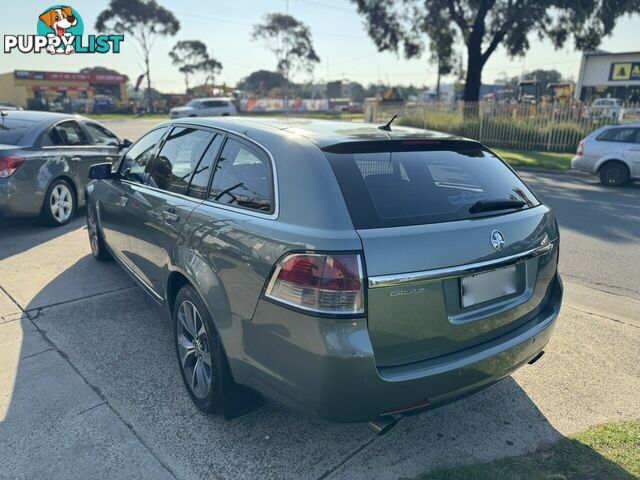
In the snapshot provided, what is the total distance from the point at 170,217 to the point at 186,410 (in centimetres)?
121

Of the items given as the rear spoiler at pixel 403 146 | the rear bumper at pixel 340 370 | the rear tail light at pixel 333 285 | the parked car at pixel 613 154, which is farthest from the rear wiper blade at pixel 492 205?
the parked car at pixel 613 154

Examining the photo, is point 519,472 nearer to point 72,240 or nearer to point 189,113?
point 72,240

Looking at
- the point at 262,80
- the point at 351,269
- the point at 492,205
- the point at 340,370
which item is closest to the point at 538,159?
the point at 492,205

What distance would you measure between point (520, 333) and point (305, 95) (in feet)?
303

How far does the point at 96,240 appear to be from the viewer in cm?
537

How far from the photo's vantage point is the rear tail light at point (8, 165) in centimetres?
629

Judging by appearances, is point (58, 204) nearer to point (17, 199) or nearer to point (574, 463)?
point (17, 199)

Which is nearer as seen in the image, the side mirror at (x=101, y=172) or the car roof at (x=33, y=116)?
the side mirror at (x=101, y=172)

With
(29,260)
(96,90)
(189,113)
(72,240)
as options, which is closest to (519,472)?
(29,260)

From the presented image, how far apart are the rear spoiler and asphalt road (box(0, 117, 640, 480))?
157 cm

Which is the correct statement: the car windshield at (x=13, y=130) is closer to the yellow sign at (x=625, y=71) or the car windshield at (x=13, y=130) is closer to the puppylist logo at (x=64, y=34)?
the puppylist logo at (x=64, y=34)

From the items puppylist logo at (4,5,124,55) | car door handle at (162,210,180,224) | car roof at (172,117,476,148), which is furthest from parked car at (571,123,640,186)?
puppylist logo at (4,5,124,55)

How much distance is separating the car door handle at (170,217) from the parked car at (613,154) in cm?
1183

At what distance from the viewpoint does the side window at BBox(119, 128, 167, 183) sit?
3961 mm
